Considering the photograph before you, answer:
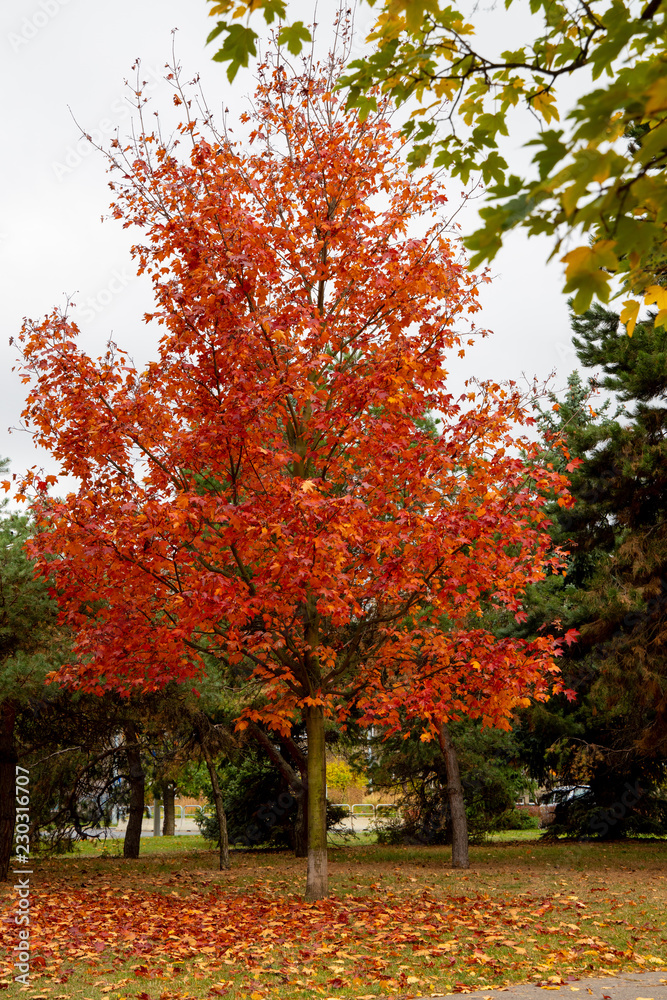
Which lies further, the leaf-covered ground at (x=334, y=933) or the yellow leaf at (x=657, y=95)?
the leaf-covered ground at (x=334, y=933)

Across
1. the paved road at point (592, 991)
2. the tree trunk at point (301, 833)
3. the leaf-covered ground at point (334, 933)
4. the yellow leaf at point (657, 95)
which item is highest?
the yellow leaf at point (657, 95)

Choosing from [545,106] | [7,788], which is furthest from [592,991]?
[7,788]

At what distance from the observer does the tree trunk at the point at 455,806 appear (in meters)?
15.6

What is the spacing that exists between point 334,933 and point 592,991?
2905 mm

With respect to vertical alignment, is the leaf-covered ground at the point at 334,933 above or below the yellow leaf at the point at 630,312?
below

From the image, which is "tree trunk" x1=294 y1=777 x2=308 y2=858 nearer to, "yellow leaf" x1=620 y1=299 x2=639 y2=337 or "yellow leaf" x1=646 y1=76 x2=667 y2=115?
"yellow leaf" x1=620 y1=299 x2=639 y2=337

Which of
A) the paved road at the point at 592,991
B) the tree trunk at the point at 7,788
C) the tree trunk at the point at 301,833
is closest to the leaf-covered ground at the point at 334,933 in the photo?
the paved road at the point at 592,991

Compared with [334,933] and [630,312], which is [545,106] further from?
[334,933]

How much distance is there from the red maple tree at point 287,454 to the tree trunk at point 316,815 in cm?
3

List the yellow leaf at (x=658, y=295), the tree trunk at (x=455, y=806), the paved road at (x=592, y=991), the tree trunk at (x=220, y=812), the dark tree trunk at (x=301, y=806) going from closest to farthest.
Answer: the yellow leaf at (x=658, y=295) → the paved road at (x=592, y=991) → the tree trunk at (x=220, y=812) → the tree trunk at (x=455, y=806) → the dark tree trunk at (x=301, y=806)

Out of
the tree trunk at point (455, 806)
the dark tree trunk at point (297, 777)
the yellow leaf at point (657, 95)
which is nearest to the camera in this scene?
the yellow leaf at point (657, 95)

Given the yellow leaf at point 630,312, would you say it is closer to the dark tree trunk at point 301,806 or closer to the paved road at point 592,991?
the paved road at point 592,991

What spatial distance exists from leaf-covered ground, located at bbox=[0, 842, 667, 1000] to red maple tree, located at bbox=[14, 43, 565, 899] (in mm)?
1543

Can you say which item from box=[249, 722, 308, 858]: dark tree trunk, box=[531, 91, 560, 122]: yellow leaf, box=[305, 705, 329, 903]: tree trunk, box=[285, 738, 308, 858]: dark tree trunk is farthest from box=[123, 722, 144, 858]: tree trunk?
box=[531, 91, 560, 122]: yellow leaf
